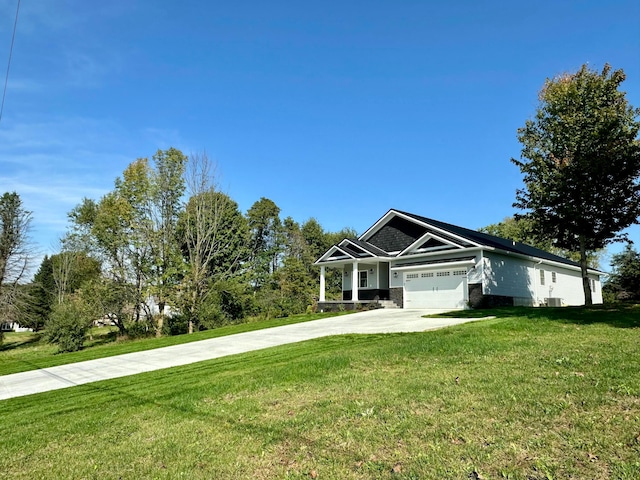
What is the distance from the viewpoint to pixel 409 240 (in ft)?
81.4

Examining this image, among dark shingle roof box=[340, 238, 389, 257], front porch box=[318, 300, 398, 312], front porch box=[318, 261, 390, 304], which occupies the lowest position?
Result: front porch box=[318, 300, 398, 312]

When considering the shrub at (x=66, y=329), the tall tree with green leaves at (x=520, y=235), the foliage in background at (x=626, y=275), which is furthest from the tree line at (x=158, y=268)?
the tall tree with green leaves at (x=520, y=235)

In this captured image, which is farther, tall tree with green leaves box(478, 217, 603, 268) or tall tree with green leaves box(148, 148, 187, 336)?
tall tree with green leaves box(478, 217, 603, 268)

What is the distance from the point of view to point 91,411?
6434 mm

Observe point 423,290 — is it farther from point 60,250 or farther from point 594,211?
point 60,250

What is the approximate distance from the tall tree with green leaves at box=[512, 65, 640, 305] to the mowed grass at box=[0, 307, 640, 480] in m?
10.2

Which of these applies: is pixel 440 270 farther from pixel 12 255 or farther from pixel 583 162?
pixel 12 255

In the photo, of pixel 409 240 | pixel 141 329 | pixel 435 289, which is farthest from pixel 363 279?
pixel 141 329

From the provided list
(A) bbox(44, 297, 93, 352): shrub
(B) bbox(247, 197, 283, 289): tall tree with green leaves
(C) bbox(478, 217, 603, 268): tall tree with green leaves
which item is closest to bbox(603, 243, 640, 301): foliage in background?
(C) bbox(478, 217, 603, 268): tall tree with green leaves

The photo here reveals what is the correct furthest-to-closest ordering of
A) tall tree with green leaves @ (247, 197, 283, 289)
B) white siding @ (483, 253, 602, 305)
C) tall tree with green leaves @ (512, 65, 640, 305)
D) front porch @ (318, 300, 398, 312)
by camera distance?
tall tree with green leaves @ (247, 197, 283, 289)
front porch @ (318, 300, 398, 312)
white siding @ (483, 253, 602, 305)
tall tree with green leaves @ (512, 65, 640, 305)

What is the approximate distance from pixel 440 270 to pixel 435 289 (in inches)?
41.5

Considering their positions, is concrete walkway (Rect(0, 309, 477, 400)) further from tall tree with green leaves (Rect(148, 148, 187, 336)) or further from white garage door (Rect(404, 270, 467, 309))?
tall tree with green leaves (Rect(148, 148, 187, 336))

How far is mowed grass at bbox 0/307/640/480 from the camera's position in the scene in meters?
3.50

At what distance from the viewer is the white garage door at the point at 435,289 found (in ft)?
68.8
